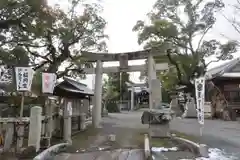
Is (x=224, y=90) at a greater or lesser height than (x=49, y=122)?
greater

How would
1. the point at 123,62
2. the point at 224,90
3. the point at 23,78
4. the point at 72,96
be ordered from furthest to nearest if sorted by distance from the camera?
the point at 224,90
the point at 123,62
the point at 72,96
the point at 23,78

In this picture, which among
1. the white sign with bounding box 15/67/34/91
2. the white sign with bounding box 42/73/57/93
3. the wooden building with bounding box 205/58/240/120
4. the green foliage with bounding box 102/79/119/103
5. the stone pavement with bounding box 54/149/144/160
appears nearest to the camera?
the stone pavement with bounding box 54/149/144/160

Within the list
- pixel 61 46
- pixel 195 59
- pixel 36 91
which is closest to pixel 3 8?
pixel 36 91

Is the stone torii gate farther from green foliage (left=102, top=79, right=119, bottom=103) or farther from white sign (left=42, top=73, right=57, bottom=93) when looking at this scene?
green foliage (left=102, top=79, right=119, bottom=103)

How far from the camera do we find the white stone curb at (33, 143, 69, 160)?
741 centimetres

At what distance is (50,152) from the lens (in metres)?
8.34

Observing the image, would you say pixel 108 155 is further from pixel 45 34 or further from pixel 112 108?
pixel 112 108

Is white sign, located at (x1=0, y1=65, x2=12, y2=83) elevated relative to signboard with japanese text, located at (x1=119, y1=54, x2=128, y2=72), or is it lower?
lower

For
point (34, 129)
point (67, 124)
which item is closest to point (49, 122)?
point (67, 124)

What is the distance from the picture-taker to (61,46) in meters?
18.5

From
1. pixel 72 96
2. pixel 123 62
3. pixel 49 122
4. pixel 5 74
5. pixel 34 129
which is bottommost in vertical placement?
pixel 34 129

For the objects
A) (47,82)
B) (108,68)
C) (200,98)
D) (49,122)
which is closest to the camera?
(49,122)

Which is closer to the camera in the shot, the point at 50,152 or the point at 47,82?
the point at 50,152

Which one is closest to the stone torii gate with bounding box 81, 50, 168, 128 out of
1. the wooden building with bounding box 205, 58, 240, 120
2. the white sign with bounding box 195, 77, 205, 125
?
the white sign with bounding box 195, 77, 205, 125
